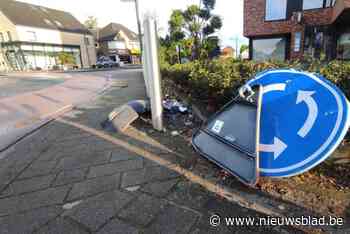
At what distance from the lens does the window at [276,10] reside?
10.7m

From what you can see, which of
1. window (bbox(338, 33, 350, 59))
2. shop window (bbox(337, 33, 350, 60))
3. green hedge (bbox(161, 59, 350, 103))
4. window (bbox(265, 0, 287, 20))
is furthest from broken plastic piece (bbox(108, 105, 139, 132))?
window (bbox(265, 0, 287, 20))

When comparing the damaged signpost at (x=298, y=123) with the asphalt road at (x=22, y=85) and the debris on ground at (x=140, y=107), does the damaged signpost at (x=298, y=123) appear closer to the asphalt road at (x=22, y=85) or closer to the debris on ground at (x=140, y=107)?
the debris on ground at (x=140, y=107)

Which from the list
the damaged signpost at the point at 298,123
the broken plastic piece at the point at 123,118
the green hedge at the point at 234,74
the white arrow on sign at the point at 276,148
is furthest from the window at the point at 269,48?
the white arrow on sign at the point at 276,148

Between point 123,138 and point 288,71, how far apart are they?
2649 millimetres

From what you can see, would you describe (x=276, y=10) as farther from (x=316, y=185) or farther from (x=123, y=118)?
(x=316, y=185)

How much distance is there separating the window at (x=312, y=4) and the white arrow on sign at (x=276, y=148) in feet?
35.9

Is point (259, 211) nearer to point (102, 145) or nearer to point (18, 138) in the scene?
point (102, 145)

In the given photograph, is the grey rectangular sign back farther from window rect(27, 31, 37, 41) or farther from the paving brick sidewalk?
window rect(27, 31, 37, 41)

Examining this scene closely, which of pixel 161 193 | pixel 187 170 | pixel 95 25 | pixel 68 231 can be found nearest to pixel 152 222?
pixel 161 193

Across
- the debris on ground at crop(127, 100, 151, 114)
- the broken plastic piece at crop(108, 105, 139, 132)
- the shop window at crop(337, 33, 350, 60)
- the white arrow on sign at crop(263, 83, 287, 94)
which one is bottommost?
the broken plastic piece at crop(108, 105, 139, 132)

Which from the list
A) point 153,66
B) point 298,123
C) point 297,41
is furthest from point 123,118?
point 297,41

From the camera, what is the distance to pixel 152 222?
1794 mm

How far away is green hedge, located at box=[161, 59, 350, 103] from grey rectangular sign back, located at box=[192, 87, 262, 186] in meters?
0.82

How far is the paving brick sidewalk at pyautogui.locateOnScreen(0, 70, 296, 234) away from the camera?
179cm
